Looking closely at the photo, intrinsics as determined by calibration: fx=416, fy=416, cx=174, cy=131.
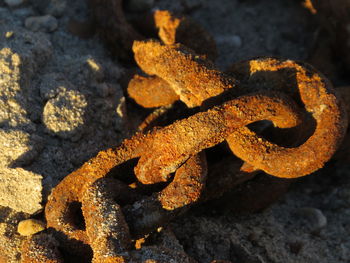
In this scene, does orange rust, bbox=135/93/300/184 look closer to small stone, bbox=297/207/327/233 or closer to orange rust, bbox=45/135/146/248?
orange rust, bbox=45/135/146/248

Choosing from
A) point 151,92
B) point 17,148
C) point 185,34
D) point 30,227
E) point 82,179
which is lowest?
point 30,227

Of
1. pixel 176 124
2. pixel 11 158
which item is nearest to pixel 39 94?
→ pixel 11 158

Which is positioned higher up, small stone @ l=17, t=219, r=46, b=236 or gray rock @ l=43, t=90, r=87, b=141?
gray rock @ l=43, t=90, r=87, b=141


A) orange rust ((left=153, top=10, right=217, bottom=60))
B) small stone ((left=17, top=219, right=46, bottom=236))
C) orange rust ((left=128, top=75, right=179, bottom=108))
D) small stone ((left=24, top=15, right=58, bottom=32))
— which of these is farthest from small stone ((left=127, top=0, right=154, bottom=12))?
small stone ((left=17, top=219, right=46, bottom=236))

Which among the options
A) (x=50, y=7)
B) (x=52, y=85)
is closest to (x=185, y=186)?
(x=52, y=85)

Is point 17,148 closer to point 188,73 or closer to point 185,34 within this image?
point 188,73
